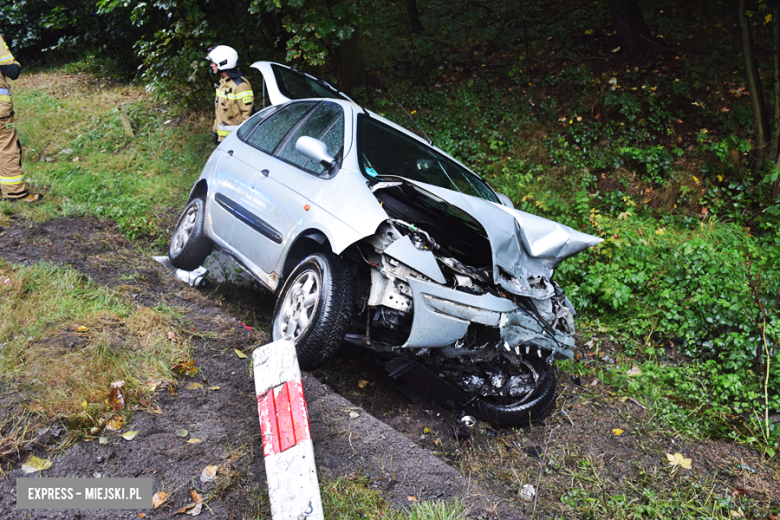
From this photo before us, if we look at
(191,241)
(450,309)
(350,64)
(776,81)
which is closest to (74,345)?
(191,241)

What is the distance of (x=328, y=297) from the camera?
3.17m

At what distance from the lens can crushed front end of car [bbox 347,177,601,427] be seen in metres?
3.05

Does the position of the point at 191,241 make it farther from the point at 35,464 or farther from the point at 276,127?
the point at 35,464

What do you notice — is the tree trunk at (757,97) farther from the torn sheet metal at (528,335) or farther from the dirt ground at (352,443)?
the torn sheet metal at (528,335)

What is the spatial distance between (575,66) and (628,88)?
1083 millimetres

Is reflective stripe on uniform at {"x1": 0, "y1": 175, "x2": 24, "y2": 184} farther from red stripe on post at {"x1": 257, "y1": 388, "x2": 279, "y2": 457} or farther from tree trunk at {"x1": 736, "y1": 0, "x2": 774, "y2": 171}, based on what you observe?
tree trunk at {"x1": 736, "y1": 0, "x2": 774, "y2": 171}

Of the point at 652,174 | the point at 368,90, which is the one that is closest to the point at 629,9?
the point at 652,174

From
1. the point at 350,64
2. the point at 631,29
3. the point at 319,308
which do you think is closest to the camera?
the point at 319,308

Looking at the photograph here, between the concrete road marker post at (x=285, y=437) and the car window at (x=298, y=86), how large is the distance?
122 inches

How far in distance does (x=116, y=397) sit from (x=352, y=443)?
54.3 inches

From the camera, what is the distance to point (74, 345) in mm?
3283

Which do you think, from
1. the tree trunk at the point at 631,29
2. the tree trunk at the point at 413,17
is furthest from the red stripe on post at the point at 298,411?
the tree trunk at the point at 413,17

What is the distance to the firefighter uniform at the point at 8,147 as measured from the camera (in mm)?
6152

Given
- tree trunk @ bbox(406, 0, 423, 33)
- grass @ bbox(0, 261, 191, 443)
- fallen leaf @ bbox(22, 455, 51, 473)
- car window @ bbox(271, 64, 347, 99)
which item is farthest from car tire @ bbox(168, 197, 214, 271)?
tree trunk @ bbox(406, 0, 423, 33)
